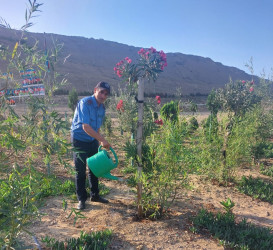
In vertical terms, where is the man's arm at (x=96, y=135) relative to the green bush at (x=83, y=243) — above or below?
above

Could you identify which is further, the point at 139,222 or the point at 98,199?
the point at 98,199

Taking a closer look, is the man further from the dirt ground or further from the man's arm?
the dirt ground

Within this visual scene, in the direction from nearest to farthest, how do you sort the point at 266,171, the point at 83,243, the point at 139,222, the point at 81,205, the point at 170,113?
1. the point at 83,243
2. the point at 139,222
3. the point at 81,205
4. the point at 170,113
5. the point at 266,171

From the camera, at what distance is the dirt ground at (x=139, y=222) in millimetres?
2410

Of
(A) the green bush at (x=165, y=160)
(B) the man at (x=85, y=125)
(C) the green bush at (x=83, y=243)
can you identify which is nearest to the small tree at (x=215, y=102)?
(A) the green bush at (x=165, y=160)

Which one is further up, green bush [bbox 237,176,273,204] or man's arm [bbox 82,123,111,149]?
man's arm [bbox 82,123,111,149]

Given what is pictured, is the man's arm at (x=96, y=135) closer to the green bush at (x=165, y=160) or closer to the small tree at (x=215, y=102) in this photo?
the green bush at (x=165, y=160)

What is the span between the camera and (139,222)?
108 inches

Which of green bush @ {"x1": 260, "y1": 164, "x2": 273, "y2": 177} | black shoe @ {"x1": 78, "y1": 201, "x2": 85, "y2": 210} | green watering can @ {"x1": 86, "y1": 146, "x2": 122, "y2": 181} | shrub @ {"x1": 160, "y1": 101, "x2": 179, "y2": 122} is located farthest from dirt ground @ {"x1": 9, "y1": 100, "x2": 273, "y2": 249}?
green bush @ {"x1": 260, "y1": 164, "x2": 273, "y2": 177}

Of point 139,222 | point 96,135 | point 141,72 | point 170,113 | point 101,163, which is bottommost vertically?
point 139,222

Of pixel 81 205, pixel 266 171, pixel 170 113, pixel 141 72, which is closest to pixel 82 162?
pixel 81 205

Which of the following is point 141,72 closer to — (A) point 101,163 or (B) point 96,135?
(B) point 96,135

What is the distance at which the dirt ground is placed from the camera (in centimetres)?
241

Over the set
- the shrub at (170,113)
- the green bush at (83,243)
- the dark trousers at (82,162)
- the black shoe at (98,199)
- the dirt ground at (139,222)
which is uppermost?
the shrub at (170,113)
